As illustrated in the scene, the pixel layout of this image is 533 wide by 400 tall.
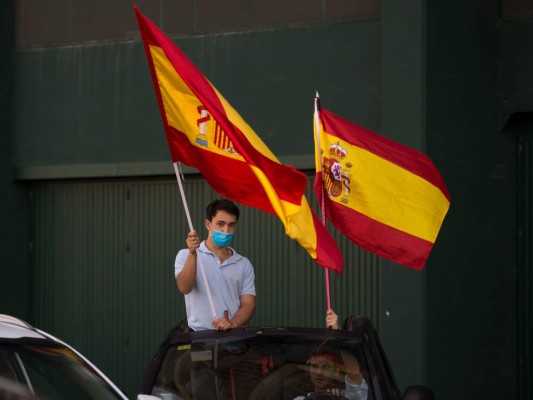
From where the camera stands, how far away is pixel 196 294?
7.82m

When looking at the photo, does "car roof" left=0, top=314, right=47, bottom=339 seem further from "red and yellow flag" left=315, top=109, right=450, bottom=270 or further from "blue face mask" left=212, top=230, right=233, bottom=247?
"red and yellow flag" left=315, top=109, right=450, bottom=270

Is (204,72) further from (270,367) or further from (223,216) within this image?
(270,367)

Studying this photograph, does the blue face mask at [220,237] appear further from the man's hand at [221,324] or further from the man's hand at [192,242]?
the man's hand at [221,324]

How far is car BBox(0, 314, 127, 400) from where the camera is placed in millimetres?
5559

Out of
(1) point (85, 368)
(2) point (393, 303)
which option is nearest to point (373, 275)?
(2) point (393, 303)

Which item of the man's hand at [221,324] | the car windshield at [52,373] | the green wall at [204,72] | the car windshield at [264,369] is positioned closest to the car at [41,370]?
the car windshield at [52,373]

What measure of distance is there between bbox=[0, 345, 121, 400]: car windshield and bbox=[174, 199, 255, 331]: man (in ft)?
5.67

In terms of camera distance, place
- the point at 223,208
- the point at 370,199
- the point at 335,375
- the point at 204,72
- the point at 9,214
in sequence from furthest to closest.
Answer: the point at 9,214, the point at 204,72, the point at 370,199, the point at 223,208, the point at 335,375

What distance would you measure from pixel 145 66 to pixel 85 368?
6960 mm

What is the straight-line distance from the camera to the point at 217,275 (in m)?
7.92

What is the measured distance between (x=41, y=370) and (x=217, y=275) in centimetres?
236

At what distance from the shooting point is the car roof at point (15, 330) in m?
5.67

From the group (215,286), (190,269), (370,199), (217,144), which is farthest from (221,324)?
(370,199)

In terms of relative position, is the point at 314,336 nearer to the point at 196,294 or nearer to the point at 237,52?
the point at 196,294
